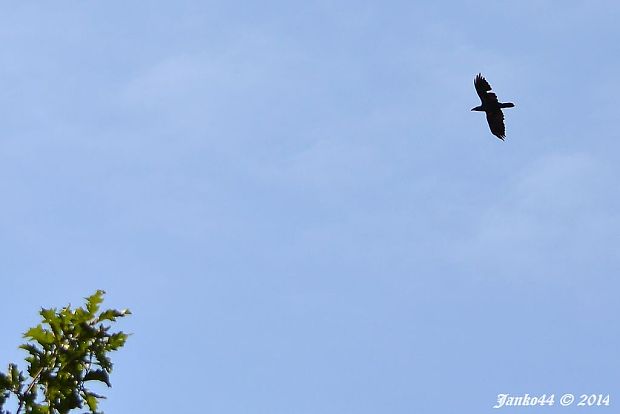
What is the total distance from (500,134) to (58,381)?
22.5 metres

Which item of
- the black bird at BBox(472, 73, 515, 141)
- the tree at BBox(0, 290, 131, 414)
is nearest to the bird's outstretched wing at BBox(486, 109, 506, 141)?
the black bird at BBox(472, 73, 515, 141)

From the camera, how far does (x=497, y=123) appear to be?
28.6 m

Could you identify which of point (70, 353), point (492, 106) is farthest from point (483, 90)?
point (70, 353)

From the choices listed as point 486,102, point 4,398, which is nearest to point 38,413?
point 4,398

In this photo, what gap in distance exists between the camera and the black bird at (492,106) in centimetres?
2773

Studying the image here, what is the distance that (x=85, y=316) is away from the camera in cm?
834

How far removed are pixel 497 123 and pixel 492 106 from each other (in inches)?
26.9

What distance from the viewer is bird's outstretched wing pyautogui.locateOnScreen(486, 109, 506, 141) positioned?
28375mm

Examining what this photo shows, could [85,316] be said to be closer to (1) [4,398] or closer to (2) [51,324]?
(2) [51,324]

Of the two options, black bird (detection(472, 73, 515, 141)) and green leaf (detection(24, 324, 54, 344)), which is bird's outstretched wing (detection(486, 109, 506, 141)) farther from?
green leaf (detection(24, 324, 54, 344))

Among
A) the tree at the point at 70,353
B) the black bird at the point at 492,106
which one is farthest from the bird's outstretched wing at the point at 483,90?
the tree at the point at 70,353

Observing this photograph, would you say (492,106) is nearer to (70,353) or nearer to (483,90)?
(483,90)

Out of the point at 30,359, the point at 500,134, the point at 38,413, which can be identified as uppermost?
the point at 500,134

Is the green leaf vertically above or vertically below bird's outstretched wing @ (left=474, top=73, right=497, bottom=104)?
below
